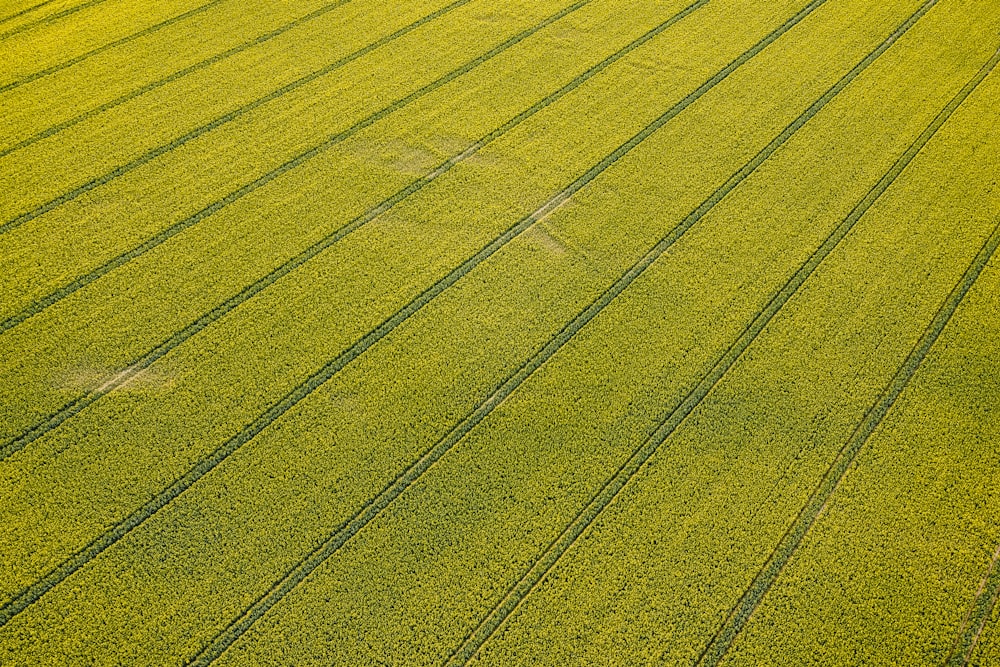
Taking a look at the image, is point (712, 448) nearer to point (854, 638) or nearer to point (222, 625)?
point (854, 638)

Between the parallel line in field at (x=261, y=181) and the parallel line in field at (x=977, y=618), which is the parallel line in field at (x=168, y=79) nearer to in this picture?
the parallel line in field at (x=261, y=181)

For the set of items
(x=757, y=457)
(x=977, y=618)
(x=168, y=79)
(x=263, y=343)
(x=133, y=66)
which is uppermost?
(x=133, y=66)

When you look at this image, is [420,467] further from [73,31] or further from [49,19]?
[49,19]

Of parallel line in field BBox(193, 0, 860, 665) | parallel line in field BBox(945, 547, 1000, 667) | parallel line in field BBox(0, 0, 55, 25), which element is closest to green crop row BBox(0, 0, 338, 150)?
parallel line in field BBox(0, 0, 55, 25)

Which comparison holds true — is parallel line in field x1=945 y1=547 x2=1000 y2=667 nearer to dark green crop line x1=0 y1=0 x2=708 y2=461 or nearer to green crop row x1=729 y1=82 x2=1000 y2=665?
green crop row x1=729 y1=82 x2=1000 y2=665

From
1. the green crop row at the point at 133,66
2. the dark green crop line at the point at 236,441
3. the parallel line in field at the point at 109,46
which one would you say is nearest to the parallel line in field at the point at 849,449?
the dark green crop line at the point at 236,441

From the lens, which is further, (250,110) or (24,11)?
(24,11)

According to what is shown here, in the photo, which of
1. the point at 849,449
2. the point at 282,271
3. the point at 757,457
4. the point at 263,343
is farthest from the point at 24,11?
the point at 849,449

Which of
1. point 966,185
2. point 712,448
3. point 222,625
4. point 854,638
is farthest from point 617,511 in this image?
point 966,185
